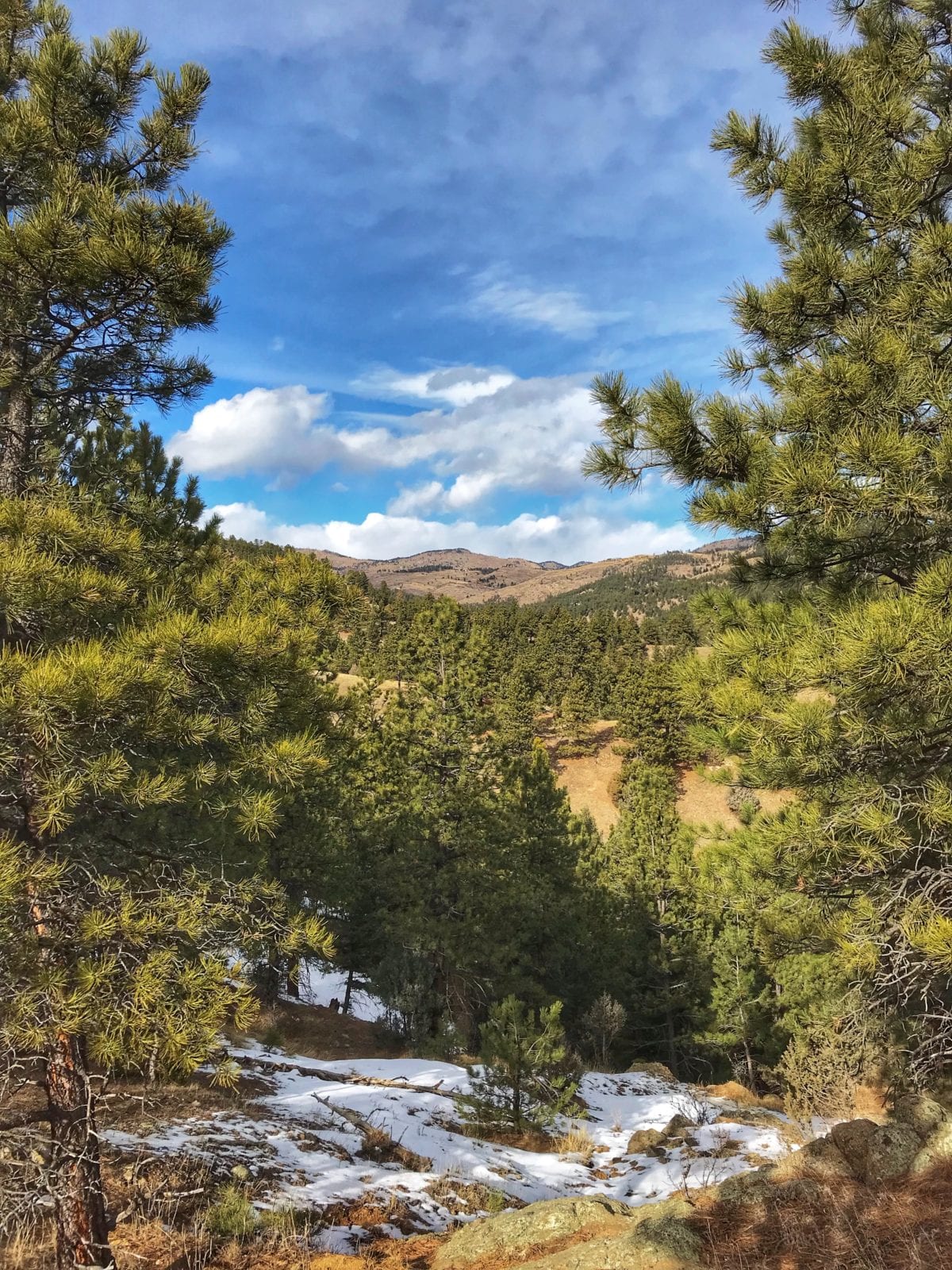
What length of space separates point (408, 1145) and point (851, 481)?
8.65 meters

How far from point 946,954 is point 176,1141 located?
698 cm

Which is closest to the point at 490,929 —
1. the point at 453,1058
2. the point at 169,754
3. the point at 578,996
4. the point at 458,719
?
the point at 453,1058

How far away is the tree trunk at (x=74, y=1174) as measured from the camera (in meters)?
4.19

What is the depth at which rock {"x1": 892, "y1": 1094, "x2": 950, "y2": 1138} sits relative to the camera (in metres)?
Result: 5.52

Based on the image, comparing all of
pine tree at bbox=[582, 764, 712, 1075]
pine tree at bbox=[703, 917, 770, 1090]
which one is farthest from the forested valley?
pine tree at bbox=[582, 764, 712, 1075]

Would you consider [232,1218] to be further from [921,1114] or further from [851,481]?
[851,481]

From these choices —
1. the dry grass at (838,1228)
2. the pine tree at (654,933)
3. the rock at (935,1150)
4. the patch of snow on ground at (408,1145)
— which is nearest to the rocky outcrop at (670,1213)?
the rock at (935,1150)

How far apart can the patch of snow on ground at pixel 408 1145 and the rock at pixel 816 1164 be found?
60.8 inches

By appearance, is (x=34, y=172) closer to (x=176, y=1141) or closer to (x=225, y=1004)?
(x=225, y=1004)

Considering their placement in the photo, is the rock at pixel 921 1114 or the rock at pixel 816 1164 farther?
the rock at pixel 816 1164

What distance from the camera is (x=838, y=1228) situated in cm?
439

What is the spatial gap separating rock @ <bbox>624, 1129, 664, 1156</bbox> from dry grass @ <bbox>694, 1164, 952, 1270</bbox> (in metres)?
5.32

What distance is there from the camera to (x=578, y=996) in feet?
76.9

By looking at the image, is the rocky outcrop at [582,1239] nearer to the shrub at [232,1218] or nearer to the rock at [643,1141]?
the shrub at [232,1218]
